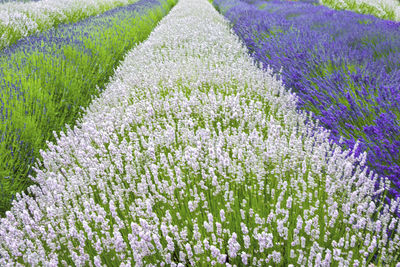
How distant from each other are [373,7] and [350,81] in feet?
25.7

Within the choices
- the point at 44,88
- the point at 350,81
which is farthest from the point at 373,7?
the point at 44,88

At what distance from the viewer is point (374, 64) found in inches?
122

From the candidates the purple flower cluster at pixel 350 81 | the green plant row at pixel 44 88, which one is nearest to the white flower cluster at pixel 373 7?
the purple flower cluster at pixel 350 81

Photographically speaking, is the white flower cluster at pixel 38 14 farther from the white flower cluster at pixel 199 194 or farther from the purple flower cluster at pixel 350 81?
the purple flower cluster at pixel 350 81

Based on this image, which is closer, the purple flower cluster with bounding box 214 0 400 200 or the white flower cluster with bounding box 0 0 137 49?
the purple flower cluster with bounding box 214 0 400 200

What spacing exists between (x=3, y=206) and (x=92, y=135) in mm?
764

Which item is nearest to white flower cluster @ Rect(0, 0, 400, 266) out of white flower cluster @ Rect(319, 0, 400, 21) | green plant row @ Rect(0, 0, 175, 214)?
green plant row @ Rect(0, 0, 175, 214)

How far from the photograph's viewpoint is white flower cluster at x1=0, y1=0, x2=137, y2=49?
5.47 metres

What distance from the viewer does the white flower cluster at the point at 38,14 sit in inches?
215

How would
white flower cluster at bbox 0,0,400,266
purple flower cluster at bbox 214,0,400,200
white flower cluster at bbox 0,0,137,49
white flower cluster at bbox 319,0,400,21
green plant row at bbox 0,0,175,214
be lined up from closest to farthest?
white flower cluster at bbox 0,0,400,266 < purple flower cluster at bbox 214,0,400,200 < green plant row at bbox 0,0,175,214 < white flower cluster at bbox 0,0,137,49 < white flower cluster at bbox 319,0,400,21

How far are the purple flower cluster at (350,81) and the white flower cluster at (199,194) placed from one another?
6.0 inches

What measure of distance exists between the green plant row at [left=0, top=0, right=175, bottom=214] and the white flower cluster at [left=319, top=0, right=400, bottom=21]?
21.8 feet

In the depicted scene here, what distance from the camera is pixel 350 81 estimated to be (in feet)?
8.82

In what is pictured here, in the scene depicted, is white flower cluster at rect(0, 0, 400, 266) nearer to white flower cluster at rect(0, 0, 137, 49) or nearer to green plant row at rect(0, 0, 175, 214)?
green plant row at rect(0, 0, 175, 214)
